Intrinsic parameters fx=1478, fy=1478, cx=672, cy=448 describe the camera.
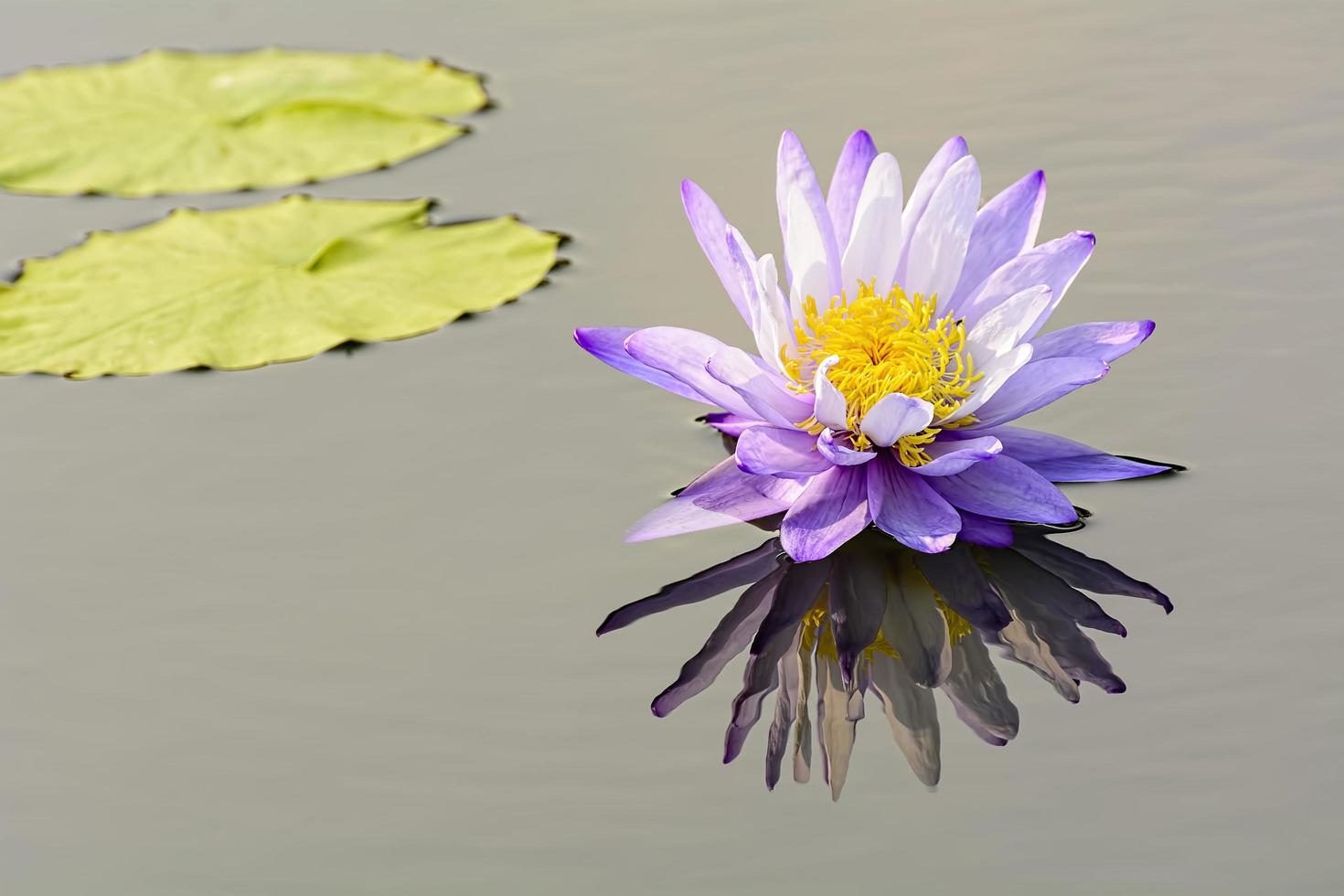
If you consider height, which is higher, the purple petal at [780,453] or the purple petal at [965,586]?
the purple petal at [780,453]

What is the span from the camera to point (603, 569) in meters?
1.65

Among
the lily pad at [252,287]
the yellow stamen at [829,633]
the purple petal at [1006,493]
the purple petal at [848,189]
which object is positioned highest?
the purple petal at [848,189]

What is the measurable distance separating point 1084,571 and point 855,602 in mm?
249

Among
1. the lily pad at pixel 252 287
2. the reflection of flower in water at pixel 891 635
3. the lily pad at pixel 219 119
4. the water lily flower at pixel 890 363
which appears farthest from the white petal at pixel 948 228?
the lily pad at pixel 219 119

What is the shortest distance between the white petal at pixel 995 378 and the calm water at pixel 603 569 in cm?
22

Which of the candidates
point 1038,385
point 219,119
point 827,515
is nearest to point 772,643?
point 827,515

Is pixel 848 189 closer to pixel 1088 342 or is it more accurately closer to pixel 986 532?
pixel 1088 342

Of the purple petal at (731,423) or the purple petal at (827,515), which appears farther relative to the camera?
the purple petal at (731,423)

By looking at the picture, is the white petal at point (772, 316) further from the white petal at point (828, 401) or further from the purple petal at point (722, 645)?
the purple petal at point (722, 645)

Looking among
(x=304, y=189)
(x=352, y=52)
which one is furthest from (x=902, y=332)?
(x=352, y=52)

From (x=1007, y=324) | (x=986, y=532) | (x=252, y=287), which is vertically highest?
(x=1007, y=324)

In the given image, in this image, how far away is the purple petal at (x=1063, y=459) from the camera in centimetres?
166

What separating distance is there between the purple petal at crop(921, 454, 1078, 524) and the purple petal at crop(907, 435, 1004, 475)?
25mm

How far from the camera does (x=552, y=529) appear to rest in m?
1.71
